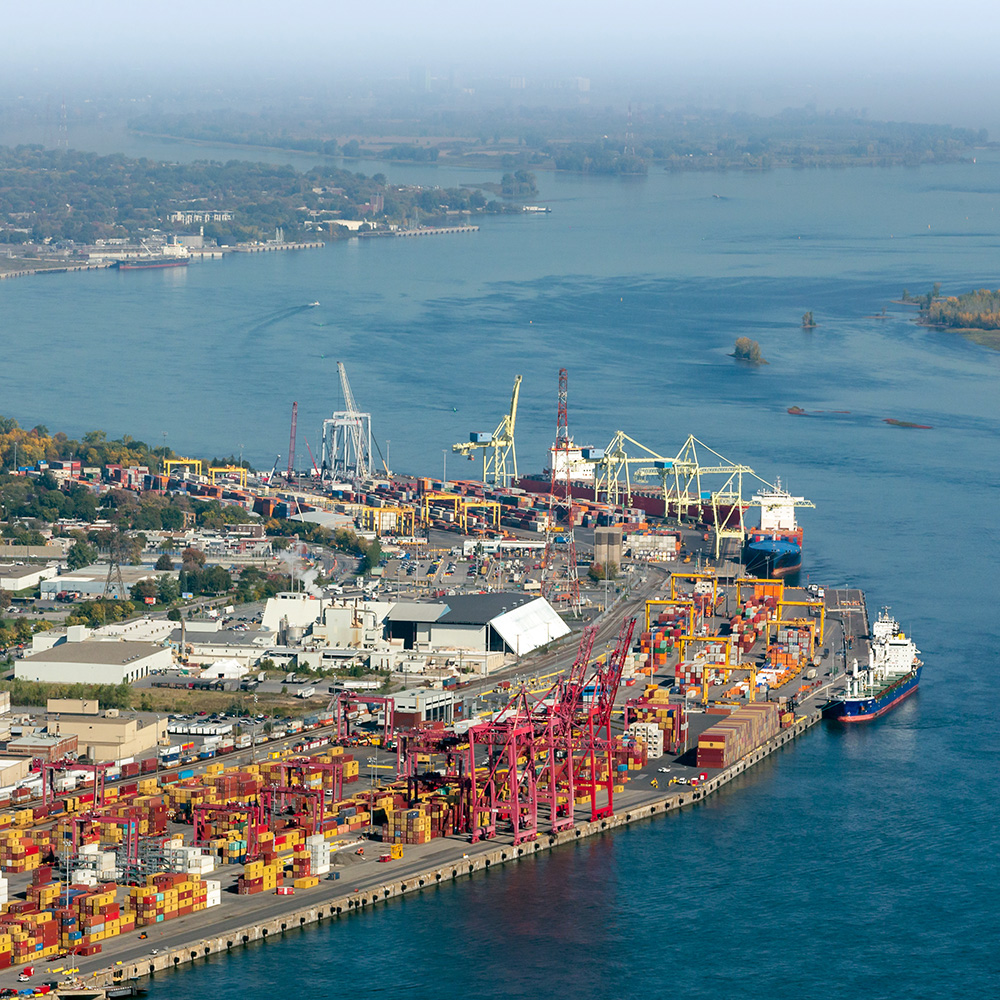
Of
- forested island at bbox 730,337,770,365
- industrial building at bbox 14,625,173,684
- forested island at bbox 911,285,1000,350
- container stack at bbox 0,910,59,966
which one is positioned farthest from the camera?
forested island at bbox 911,285,1000,350

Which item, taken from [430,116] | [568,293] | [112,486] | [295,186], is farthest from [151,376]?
[430,116]

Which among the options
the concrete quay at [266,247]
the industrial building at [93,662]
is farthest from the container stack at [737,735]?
the concrete quay at [266,247]

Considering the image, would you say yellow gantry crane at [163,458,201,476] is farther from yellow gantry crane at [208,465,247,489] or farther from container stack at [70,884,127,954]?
container stack at [70,884,127,954]

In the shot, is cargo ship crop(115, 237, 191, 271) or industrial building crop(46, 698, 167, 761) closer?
industrial building crop(46, 698, 167, 761)

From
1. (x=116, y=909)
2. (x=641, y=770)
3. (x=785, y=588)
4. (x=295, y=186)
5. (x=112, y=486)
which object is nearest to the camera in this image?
(x=116, y=909)

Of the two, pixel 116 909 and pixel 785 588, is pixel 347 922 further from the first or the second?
pixel 785 588

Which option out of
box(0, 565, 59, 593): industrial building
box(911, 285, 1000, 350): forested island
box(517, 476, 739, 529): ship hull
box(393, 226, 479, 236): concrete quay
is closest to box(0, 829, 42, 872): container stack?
box(0, 565, 59, 593): industrial building

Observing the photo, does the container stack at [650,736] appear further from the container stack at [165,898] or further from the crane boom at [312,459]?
the crane boom at [312,459]
